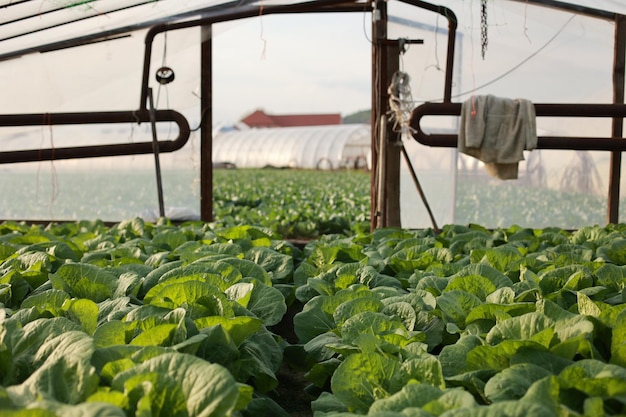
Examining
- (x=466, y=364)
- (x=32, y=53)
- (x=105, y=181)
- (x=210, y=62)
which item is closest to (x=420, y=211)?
(x=210, y=62)

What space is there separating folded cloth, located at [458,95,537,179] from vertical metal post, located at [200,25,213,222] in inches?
88.1

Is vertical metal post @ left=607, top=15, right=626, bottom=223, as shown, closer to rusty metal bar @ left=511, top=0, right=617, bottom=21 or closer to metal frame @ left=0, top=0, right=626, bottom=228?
rusty metal bar @ left=511, top=0, right=617, bottom=21

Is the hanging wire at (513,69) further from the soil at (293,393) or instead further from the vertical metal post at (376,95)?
the soil at (293,393)

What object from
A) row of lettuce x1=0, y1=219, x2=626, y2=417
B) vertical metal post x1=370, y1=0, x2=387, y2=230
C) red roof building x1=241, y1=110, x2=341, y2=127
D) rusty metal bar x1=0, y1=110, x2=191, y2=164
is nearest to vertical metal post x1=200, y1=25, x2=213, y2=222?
A: rusty metal bar x1=0, y1=110, x2=191, y2=164

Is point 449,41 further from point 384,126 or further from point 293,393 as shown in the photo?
point 293,393

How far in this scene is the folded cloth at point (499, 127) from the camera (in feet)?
19.7

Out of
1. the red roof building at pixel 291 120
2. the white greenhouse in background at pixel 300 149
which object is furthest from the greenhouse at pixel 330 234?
the red roof building at pixel 291 120

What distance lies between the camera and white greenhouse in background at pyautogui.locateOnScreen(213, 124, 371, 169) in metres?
28.5

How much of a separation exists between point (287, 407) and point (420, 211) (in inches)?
220

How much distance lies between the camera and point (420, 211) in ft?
25.9

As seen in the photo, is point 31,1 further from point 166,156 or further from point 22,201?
point 22,201

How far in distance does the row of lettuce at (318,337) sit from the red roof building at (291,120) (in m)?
53.0

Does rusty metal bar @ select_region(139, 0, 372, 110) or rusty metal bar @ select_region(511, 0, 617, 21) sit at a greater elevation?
rusty metal bar @ select_region(511, 0, 617, 21)

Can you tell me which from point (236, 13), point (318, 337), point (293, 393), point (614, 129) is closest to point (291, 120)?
point (614, 129)
